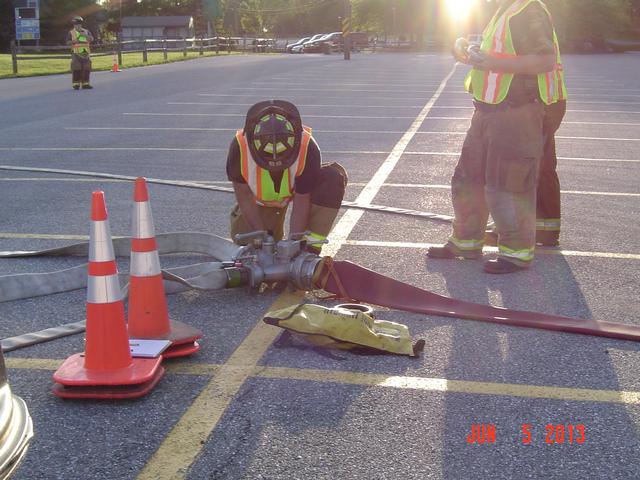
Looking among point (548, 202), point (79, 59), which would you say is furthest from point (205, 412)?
point (79, 59)

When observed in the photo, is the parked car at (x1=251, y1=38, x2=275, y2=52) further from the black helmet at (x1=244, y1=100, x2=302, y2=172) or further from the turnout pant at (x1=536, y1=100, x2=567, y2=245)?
the black helmet at (x1=244, y1=100, x2=302, y2=172)

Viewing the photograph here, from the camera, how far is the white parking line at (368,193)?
667 cm

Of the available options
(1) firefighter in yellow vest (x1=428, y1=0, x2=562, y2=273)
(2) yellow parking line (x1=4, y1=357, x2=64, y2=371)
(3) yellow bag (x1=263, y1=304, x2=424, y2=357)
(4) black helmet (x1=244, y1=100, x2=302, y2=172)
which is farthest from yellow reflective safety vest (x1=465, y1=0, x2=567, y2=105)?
(2) yellow parking line (x1=4, y1=357, x2=64, y2=371)

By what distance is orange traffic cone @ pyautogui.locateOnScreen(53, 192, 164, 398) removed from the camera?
3.75 metres

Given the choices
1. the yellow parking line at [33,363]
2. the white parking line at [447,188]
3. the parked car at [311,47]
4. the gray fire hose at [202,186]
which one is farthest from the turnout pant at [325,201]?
the parked car at [311,47]

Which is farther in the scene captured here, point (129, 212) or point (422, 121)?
point (422, 121)

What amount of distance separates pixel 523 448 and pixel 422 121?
13185 millimetres

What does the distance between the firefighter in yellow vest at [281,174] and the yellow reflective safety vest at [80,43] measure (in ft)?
59.7

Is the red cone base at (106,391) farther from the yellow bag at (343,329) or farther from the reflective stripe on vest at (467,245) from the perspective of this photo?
the reflective stripe on vest at (467,245)

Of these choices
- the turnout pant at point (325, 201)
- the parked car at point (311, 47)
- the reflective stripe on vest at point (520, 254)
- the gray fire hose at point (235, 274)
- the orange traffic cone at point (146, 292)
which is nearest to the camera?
the orange traffic cone at point (146, 292)

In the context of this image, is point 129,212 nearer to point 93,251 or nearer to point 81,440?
point 93,251

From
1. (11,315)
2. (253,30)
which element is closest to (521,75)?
(11,315)

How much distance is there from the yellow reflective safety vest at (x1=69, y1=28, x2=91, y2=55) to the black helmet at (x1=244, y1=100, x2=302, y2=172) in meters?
18.6

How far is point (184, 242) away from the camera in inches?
242
